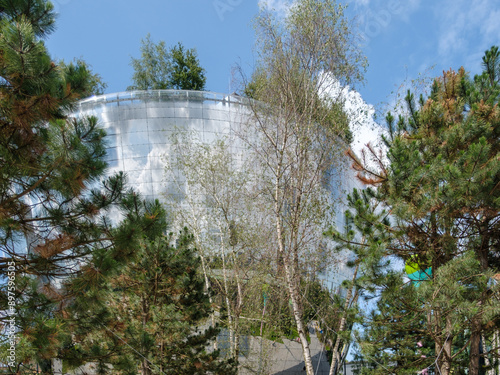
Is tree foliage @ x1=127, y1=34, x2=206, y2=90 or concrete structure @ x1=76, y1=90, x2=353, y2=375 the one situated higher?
tree foliage @ x1=127, y1=34, x2=206, y2=90

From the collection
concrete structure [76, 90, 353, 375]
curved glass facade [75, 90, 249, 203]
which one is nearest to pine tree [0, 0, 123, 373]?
concrete structure [76, 90, 353, 375]

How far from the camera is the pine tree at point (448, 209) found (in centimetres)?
620

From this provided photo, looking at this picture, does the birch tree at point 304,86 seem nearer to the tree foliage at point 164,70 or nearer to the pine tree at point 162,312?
the pine tree at point 162,312

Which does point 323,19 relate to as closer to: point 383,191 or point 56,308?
point 383,191

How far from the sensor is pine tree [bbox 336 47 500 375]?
244 inches

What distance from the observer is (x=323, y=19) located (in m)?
10.3

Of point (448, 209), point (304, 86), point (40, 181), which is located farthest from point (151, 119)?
point (448, 209)

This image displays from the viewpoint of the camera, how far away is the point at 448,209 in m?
6.64

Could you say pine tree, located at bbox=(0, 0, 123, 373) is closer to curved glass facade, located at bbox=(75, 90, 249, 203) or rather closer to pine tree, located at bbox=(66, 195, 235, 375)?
pine tree, located at bbox=(66, 195, 235, 375)

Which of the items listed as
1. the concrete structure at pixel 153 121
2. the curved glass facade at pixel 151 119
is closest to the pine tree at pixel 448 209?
the concrete structure at pixel 153 121

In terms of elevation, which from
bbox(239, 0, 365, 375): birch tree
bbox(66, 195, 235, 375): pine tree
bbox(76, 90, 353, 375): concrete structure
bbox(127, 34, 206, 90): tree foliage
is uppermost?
bbox(127, 34, 206, 90): tree foliage

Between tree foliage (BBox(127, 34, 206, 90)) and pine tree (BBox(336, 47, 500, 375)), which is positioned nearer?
pine tree (BBox(336, 47, 500, 375))

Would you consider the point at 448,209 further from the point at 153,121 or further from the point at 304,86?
the point at 153,121

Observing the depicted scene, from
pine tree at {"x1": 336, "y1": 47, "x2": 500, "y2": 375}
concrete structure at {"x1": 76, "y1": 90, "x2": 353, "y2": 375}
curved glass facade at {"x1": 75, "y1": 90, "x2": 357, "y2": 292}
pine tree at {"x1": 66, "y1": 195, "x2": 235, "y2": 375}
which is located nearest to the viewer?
pine tree at {"x1": 336, "y1": 47, "x2": 500, "y2": 375}
